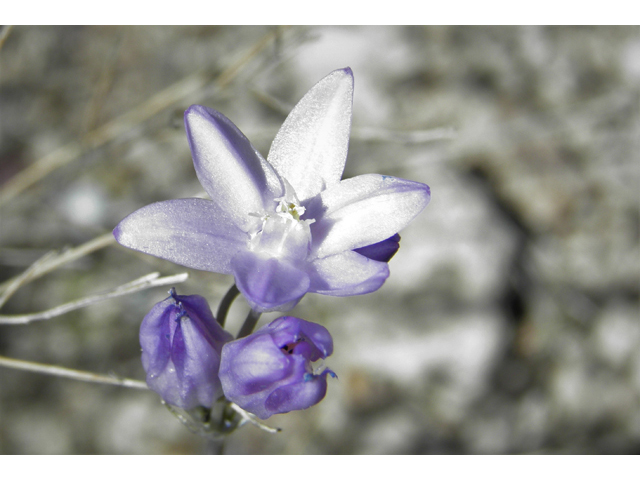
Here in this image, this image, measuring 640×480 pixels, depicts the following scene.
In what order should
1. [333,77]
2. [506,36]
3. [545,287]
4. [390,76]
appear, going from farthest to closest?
[506,36] → [390,76] → [545,287] → [333,77]

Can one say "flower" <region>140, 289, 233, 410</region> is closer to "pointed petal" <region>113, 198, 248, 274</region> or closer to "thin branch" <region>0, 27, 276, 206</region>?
"pointed petal" <region>113, 198, 248, 274</region>

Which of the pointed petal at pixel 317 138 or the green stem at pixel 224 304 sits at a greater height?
the pointed petal at pixel 317 138

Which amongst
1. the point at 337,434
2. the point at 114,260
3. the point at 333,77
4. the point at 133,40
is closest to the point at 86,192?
the point at 114,260

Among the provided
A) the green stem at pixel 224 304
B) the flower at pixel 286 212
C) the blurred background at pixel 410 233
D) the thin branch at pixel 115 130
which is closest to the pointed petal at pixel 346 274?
the flower at pixel 286 212

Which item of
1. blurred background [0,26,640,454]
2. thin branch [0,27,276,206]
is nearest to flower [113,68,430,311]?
thin branch [0,27,276,206]

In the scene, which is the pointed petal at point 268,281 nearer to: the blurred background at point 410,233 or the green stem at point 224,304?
the green stem at point 224,304

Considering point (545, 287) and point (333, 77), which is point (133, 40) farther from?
point (545, 287)
